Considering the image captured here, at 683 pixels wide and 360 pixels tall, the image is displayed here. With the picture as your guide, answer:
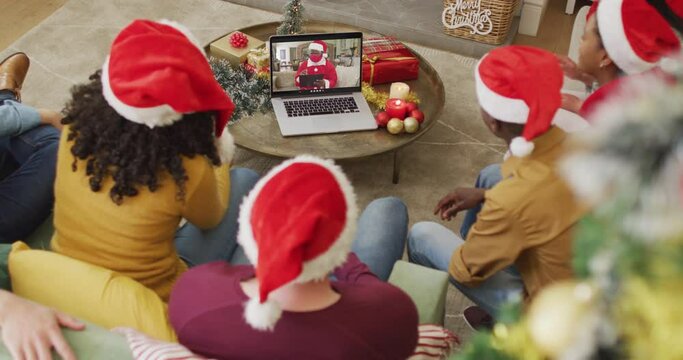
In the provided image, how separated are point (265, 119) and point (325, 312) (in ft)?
4.92

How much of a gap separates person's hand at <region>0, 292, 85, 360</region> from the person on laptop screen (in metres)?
1.63

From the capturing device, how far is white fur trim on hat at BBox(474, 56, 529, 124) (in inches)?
65.2

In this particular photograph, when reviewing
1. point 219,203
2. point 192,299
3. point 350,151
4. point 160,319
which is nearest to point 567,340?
point 192,299

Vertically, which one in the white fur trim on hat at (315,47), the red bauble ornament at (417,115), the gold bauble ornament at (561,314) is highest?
the gold bauble ornament at (561,314)

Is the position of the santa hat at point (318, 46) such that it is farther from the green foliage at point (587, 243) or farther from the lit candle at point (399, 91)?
the green foliage at point (587, 243)

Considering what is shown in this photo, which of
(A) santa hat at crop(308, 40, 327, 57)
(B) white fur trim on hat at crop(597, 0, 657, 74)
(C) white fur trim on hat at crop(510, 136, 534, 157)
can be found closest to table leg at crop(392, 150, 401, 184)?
(A) santa hat at crop(308, 40, 327, 57)

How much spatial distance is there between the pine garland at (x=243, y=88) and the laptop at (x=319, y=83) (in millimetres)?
52

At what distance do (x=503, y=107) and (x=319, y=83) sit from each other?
1179mm

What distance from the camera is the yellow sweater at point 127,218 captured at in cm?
155

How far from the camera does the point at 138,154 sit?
60.2 inches

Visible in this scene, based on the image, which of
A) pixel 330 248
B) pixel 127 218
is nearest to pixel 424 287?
pixel 330 248

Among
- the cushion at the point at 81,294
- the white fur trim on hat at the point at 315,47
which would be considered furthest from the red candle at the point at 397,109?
the cushion at the point at 81,294

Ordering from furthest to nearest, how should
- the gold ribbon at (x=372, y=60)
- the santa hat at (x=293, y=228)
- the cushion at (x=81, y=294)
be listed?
the gold ribbon at (x=372, y=60)
the cushion at (x=81, y=294)
the santa hat at (x=293, y=228)

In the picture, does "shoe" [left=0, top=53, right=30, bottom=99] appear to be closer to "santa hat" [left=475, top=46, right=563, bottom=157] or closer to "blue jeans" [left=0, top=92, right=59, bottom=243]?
"blue jeans" [left=0, top=92, right=59, bottom=243]
